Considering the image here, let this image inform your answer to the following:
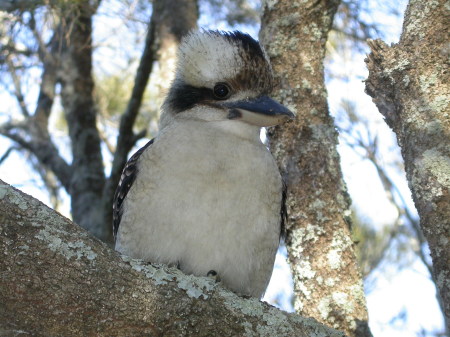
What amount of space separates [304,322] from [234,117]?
1.12 meters

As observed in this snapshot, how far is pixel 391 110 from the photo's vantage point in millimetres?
2383

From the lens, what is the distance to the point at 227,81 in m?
3.08

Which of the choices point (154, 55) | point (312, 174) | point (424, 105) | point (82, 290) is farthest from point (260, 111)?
point (154, 55)

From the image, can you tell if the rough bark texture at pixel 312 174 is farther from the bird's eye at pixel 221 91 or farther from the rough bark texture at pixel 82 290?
the rough bark texture at pixel 82 290

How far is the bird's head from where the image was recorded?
304 centimetres

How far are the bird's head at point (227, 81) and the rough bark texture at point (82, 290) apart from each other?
110 cm

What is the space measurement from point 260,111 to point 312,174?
0.35 m

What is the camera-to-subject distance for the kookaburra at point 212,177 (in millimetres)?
2750

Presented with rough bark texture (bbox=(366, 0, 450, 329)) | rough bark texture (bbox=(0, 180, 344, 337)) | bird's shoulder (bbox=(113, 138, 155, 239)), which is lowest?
rough bark texture (bbox=(0, 180, 344, 337))

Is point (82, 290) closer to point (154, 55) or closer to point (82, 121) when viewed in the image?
point (154, 55)

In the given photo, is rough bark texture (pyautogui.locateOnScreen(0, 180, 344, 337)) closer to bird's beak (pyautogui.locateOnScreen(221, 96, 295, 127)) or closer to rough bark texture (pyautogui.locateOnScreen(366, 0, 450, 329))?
rough bark texture (pyautogui.locateOnScreen(366, 0, 450, 329))

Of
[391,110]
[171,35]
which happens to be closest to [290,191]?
[391,110]

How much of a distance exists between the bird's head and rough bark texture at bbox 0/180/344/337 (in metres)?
1.10

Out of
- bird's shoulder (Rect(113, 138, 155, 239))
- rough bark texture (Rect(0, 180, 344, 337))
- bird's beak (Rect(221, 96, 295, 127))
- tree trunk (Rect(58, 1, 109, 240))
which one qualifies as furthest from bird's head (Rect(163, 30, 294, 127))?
tree trunk (Rect(58, 1, 109, 240))
